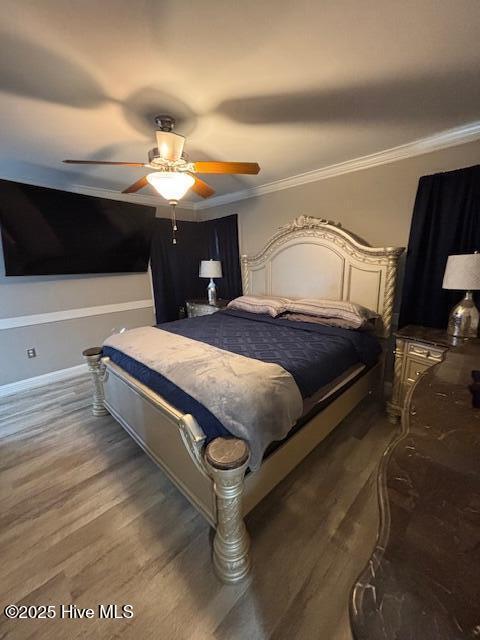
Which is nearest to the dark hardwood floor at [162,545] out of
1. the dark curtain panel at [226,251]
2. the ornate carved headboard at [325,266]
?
the ornate carved headboard at [325,266]

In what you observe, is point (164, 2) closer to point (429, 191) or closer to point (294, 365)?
point (294, 365)

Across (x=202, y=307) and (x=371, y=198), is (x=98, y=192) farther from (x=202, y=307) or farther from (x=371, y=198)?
(x=371, y=198)

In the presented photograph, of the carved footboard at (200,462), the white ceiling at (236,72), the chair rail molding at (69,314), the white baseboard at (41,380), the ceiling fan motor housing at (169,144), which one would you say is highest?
the white ceiling at (236,72)

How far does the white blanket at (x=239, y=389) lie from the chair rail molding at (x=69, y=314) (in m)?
2.15

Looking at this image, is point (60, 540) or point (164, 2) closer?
point (164, 2)

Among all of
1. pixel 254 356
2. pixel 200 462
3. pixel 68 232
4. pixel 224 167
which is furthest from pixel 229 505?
pixel 68 232

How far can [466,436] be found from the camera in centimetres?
87

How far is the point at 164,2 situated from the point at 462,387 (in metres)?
2.04

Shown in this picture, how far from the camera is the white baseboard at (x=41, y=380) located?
3.03 meters

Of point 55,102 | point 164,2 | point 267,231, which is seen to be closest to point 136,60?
point 164,2

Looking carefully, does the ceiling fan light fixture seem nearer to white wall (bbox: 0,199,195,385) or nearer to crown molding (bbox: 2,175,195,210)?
crown molding (bbox: 2,175,195,210)

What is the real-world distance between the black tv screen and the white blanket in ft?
7.13

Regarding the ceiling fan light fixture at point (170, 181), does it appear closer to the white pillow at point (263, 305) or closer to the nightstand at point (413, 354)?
the white pillow at point (263, 305)

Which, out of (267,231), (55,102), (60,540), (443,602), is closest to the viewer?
(443,602)
